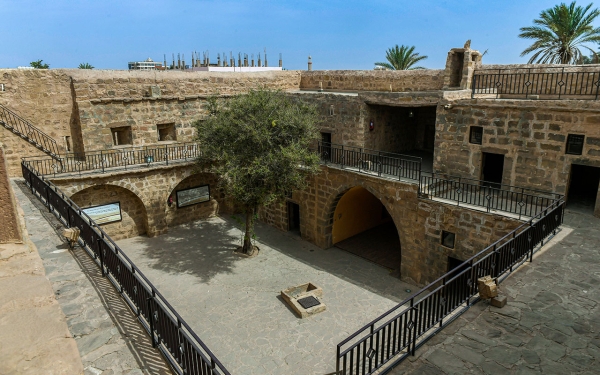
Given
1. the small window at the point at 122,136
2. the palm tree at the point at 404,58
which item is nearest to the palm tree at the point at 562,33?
the palm tree at the point at 404,58

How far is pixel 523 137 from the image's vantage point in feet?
39.6

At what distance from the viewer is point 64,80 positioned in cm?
1579

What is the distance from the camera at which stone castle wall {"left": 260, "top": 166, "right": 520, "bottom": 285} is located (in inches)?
471

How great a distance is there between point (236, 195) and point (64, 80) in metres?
8.30

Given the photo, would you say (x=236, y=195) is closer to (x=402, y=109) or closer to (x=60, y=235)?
(x=60, y=235)

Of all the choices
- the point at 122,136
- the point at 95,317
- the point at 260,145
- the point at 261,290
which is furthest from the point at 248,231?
the point at 95,317

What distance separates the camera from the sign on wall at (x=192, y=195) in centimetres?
1885

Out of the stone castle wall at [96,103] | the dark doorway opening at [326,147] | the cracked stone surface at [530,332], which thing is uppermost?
the stone castle wall at [96,103]

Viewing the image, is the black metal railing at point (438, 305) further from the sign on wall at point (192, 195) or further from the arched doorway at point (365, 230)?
the sign on wall at point (192, 195)

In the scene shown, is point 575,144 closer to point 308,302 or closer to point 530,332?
point 530,332

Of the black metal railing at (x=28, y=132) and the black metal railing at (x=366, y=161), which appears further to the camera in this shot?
the black metal railing at (x=28, y=132)

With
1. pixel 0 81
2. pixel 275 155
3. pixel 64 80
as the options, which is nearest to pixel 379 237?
pixel 275 155

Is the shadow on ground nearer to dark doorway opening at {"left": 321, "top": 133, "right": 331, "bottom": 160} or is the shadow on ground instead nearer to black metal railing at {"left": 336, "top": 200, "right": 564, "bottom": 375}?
dark doorway opening at {"left": 321, "top": 133, "right": 331, "bottom": 160}

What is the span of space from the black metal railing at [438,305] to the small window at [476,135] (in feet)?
11.0
